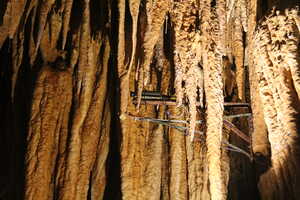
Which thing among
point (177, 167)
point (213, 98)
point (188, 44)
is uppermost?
point (188, 44)

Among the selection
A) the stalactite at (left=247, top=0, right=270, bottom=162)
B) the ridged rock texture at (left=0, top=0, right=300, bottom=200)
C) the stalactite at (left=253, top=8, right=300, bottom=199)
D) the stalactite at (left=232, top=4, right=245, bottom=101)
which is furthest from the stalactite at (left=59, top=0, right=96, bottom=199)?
the stalactite at (left=253, top=8, right=300, bottom=199)

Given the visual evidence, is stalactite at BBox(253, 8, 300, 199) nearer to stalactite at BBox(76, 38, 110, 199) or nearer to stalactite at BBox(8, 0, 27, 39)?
stalactite at BBox(76, 38, 110, 199)

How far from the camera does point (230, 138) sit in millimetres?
6555

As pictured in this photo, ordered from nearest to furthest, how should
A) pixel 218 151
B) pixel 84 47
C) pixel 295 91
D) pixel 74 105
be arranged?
pixel 295 91, pixel 218 151, pixel 74 105, pixel 84 47

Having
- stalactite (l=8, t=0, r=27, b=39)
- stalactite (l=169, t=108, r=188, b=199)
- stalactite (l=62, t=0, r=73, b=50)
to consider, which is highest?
stalactite (l=62, t=0, r=73, b=50)

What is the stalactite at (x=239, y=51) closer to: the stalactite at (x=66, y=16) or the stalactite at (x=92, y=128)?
the stalactite at (x=92, y=128)

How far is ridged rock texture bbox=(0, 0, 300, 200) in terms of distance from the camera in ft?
13.0

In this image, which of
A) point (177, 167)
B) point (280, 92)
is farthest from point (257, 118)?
point (177, 167)

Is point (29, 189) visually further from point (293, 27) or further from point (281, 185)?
point (293, 27)

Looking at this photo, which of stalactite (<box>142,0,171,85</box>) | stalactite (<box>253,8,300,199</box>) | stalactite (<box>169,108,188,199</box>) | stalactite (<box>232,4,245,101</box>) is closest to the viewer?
stalactite (<box>253,8,300,199</box>)

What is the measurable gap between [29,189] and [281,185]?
9.52 feet

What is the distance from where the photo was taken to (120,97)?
485cm

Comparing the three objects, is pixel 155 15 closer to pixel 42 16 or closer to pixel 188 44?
pixel 188 44

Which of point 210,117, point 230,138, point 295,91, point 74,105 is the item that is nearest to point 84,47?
point 74,105
